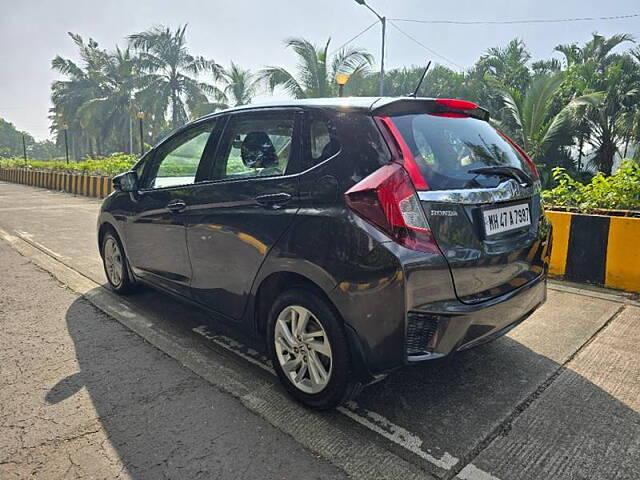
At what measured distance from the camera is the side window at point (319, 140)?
94.9 inches

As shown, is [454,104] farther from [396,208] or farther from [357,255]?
[357,255]

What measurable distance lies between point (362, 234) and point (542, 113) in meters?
16.4

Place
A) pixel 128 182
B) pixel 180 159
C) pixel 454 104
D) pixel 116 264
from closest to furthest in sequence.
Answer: pixel 454 104 → pixel 180 159 → pixel 128 182 → pixel 116 264

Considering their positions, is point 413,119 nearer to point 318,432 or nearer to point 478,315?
point 478,315

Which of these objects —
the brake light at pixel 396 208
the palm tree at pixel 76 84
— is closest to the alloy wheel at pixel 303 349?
the brake light at pixel 396 208

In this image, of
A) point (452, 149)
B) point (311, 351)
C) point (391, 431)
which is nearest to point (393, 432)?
point (391, 431)

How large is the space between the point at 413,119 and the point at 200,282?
176 centimetres

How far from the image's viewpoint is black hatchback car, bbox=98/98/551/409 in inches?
83.9

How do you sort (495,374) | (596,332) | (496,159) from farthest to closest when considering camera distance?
(596,332)
(495,374)
(496,159)

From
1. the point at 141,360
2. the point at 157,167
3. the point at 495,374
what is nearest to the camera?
the point at 495,374

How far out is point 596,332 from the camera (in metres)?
3.49

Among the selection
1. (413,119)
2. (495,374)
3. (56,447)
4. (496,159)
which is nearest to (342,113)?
(413,119)

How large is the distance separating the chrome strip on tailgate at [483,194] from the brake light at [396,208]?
0.08m

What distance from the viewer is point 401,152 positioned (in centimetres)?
221
